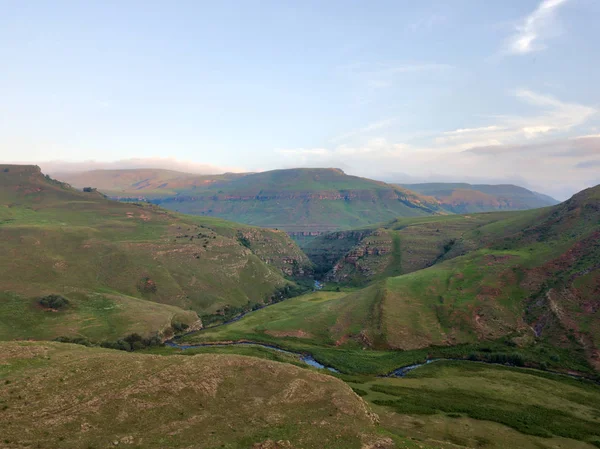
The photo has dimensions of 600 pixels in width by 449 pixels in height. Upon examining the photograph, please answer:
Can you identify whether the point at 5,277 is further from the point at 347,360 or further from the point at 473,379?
the point at 473,379

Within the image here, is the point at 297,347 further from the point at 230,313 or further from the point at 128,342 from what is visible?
the point at 128,342

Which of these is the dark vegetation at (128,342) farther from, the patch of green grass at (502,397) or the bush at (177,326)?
the patch of green grass at (502,397)

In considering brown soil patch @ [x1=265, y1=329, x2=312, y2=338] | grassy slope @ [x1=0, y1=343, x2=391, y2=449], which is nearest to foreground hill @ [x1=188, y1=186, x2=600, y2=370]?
brown soil patch @ [x1=265, y1=329, x2=312, y2=338]

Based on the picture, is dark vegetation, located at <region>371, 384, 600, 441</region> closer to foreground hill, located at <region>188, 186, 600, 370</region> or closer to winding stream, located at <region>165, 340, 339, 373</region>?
winding stream, located at <region>165, 340, 339, 373</region>

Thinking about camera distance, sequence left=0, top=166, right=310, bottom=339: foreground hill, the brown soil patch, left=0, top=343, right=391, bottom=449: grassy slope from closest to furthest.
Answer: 1. left=0, top=343, right=391, bottom=449: grassy slope
2. left=0, top=166, right=310, bottom=339: foreground hill
3. the brown soil patch

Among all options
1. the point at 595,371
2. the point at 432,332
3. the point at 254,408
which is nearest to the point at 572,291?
the point at 595,371

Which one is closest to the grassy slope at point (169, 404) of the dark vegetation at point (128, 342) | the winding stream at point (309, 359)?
the dark vegetation at point (128, 342)
